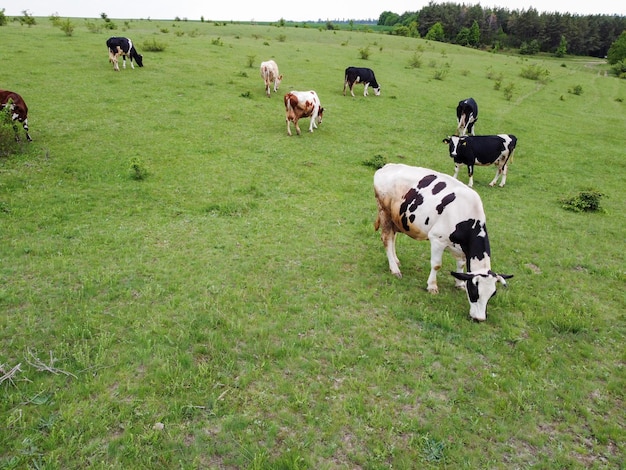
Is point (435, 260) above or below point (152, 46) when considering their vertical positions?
below

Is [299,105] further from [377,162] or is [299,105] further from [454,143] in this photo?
[454,143]

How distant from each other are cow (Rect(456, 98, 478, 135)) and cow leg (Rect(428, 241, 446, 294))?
1544 cm

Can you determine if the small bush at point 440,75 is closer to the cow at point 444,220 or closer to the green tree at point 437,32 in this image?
the cow at point 444,220

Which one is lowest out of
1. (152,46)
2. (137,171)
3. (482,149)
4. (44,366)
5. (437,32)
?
(44,366)

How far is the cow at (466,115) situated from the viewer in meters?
20.2

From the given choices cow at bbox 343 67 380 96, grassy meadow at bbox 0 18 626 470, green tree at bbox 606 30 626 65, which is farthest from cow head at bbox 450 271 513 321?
green tree at bbox 606 30 626 65

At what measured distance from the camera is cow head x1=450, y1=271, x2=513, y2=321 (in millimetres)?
6656

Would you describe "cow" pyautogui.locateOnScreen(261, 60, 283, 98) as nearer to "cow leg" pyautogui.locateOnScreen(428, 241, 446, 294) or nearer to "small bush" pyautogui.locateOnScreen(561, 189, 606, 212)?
"small bush" pyautogui.locateOnScreen(561, 189, 606, 212)

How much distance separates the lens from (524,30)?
94625 millimetres

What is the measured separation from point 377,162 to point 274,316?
996 cm

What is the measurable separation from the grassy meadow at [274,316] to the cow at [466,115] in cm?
449

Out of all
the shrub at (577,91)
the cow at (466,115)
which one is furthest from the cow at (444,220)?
the shrub at (577,91)

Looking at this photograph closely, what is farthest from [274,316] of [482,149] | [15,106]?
[15,106]

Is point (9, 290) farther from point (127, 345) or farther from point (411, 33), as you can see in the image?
point (411, 33)
